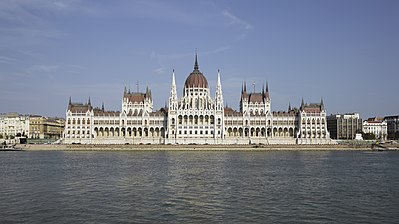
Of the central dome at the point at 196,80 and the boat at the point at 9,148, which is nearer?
the boat at the point at 9,148

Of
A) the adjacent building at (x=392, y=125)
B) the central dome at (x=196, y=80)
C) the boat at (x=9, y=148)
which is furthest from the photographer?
the adjacent building at (x=392, y=125)

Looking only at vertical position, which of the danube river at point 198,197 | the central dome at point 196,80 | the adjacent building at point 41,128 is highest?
the central dome at point 196,80

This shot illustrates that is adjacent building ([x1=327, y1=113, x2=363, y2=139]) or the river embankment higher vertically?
adjacent building ([x1=327, y1=113, x2=363, y2=139])

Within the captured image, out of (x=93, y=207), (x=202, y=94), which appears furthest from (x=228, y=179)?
(x=202, y=94)

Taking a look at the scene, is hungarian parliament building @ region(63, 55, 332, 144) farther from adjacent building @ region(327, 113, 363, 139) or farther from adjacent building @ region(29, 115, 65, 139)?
adjacent building @ region(29, 115, 65, 139)

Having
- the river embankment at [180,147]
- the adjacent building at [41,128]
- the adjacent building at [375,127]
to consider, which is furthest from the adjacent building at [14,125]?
the adjacent building at [375,127]

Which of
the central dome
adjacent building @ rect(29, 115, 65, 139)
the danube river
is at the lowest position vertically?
the danube river

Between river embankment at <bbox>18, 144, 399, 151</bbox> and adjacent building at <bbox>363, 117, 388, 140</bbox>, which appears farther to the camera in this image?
adjacent building at <bbox>363, 117, 388, 140</bbox>

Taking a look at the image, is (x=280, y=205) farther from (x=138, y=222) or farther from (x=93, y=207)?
(x=93, y=207)

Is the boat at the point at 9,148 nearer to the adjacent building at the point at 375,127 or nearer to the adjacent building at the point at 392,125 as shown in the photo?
the adjacent building at the point at 392,125

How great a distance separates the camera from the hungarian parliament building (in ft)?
372

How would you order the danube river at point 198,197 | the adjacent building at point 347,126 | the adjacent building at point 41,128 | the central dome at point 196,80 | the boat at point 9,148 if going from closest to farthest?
the danube river at point 198,197, the boat at point 9,148, the central dome at point 196,80, the adjacent building at point 347,126, the adjacent building at point 41,128

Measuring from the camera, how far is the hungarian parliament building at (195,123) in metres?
113

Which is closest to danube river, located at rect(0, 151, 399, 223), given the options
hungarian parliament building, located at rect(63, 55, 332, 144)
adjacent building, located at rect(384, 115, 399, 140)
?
hungarian parliament building, located at rect(63, 55, 332, 144)
